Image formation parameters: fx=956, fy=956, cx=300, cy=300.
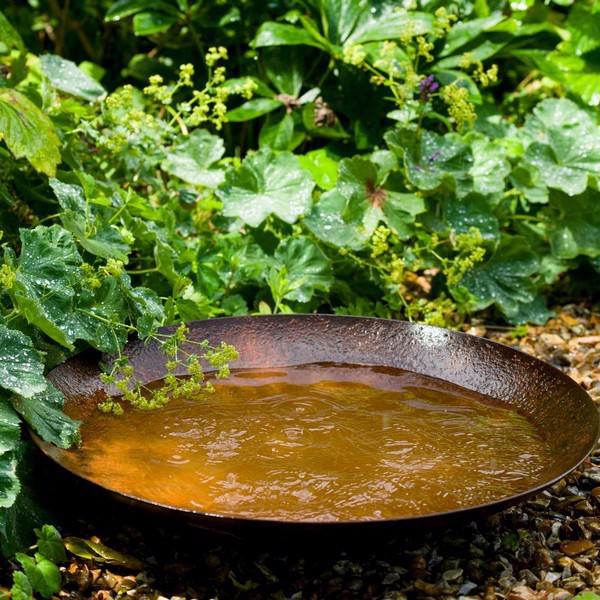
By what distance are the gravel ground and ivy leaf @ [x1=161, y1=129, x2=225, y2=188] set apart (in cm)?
123

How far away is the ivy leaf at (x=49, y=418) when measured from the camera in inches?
67.3

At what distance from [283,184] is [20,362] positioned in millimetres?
1220

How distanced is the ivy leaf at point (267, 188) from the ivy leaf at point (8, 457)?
1157 millimetres

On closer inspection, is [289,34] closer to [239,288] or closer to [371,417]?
[239,288]

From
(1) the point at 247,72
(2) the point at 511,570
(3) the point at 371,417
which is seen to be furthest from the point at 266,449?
(1) the point at 247,72

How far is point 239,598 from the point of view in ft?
5.27

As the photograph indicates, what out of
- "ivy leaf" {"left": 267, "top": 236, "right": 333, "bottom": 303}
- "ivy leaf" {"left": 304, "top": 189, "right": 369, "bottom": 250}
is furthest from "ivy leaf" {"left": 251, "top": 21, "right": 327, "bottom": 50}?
"ivy leaf" {"left": 267, "top": 236, "right": 333, "bottom": 303}

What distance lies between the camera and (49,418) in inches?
69.0

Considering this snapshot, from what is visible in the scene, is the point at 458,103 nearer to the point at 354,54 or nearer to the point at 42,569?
the point at 354,54

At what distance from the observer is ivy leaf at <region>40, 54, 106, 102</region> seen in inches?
105

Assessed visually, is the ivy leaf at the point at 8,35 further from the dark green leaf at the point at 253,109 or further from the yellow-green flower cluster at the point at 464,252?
the yellow-green flower cluster at the point at 464,252

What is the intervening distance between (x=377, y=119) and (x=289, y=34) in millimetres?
422

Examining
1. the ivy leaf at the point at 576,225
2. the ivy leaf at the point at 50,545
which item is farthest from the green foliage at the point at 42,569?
the ivy leaf at the point at 576,225

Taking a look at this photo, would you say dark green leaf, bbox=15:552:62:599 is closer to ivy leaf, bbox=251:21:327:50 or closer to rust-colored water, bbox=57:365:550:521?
rust-colored water, bbox=57:365:550:521
